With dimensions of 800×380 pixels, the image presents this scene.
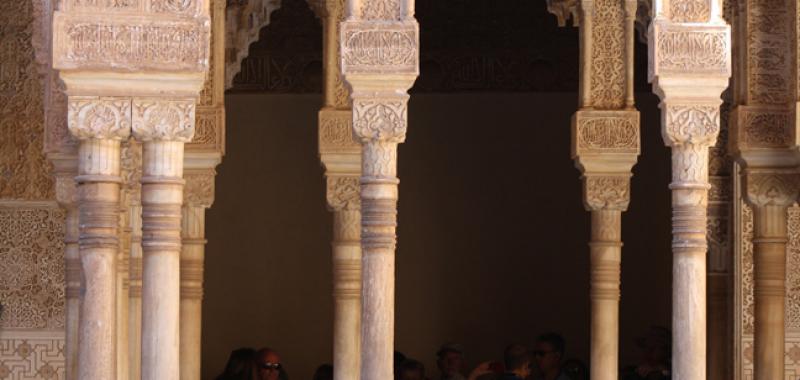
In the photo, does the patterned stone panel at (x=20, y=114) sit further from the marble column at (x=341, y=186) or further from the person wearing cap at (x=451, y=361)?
the person wearing cap at (x=451, y=361)

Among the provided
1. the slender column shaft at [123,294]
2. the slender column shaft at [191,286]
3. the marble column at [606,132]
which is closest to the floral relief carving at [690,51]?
the marble column at [606,132]

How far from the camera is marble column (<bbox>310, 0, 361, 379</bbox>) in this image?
43.3 ft

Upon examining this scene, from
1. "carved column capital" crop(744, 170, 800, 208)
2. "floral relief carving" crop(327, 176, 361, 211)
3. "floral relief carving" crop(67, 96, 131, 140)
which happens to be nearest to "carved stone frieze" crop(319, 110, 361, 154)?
"floral relief carving" crop(327, 176, 361, 211)

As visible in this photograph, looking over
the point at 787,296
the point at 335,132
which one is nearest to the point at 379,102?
the point at 335,132

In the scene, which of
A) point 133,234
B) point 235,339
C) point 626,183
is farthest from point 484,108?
point 133,234

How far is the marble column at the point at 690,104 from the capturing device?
1084 cm

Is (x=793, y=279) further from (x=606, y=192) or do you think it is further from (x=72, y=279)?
(x=72, y=279)

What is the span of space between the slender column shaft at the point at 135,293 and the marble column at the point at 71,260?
41 cm

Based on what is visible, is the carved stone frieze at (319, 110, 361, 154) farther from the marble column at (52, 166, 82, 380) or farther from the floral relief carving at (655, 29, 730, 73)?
the floral relief carving at (655, 29, 730, 73)

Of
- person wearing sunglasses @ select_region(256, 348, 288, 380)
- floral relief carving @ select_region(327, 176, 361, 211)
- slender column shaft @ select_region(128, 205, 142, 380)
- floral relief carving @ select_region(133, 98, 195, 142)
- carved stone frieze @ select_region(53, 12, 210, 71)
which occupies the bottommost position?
person wearing sunglasses @ select_region(256, 348, 288, 380)

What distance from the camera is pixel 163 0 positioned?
1068 cm

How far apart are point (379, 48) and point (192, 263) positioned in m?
3.06

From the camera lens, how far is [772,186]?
505 inches

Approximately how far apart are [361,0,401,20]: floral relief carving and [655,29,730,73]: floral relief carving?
1.38 meters
